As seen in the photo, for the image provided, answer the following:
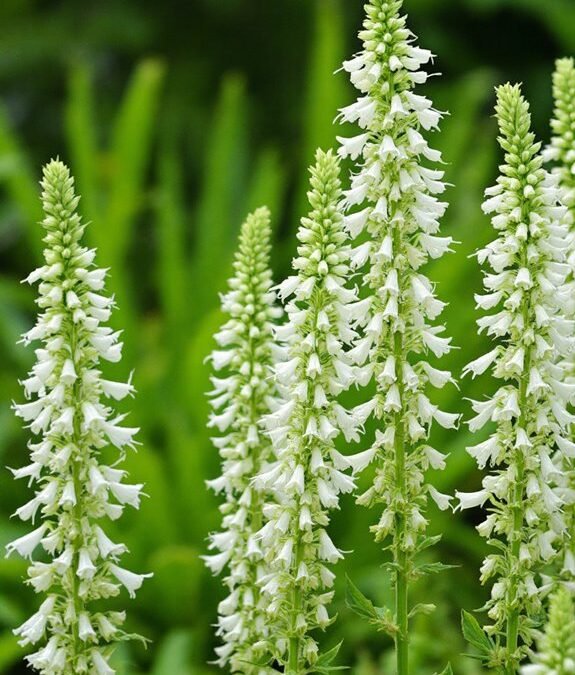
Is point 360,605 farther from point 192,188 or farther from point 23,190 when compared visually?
point 192,188

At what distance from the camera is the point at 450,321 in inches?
313

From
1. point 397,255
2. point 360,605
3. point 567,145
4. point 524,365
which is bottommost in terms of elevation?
point 360,605

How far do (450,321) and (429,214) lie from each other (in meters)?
4.48

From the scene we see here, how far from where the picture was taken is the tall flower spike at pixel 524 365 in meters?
3.52

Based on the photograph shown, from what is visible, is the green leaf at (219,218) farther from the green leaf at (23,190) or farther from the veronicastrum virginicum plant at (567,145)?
the veronicastrum virginicum plant at (567,145)

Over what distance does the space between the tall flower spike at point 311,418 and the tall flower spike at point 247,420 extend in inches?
13.6

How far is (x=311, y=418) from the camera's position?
3.47 meters

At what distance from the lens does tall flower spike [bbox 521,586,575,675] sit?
2857mm

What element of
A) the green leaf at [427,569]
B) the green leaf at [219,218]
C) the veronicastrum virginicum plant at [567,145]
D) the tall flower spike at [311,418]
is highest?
the green leaf at [219,218]

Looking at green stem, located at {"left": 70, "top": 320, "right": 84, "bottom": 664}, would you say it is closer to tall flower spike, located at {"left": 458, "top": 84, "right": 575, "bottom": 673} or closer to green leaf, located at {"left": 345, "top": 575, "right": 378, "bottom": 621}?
green leaf, located at {"left": 345, "top": 575, "right": 378, "bottom": 621}

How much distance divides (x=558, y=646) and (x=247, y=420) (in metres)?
1.51

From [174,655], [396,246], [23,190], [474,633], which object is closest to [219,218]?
[23,190]

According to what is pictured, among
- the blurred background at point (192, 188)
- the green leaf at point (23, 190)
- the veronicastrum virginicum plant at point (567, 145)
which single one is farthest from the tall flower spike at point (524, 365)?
the green leaf at point (23, 190)

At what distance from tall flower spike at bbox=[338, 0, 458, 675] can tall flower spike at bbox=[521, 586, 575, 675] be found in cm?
71
